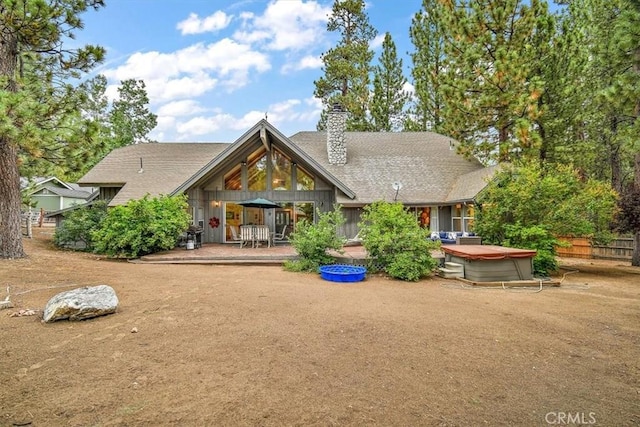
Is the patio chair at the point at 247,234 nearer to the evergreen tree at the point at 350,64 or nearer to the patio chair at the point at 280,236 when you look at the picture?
the patio chair at the point at 280,236

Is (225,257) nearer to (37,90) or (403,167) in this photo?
(37,90)

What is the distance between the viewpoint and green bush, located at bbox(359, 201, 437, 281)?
8.18 metres

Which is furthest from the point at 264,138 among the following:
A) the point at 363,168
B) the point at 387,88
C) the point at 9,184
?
the point at 387,88

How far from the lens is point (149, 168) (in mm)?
16094

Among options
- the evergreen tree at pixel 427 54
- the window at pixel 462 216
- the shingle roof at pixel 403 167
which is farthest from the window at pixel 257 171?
Result: the evergreen tree at pixel 427 54

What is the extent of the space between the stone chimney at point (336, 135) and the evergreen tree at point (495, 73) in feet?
14.8

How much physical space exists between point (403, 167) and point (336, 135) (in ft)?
11.5

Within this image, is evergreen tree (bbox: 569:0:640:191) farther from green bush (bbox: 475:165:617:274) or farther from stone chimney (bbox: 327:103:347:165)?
stone chimney (bbox: 327:103:347:165)

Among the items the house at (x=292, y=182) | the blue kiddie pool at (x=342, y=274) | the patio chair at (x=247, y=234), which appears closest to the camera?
the blue kiddie pool at (x=342, y=274)

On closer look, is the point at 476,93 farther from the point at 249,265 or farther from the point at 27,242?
the point at 27,242

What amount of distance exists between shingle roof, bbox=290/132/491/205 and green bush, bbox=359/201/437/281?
4.29 meters

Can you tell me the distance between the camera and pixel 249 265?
994cm

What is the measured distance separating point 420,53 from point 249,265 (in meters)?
19.2

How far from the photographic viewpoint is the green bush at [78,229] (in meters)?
12.4
